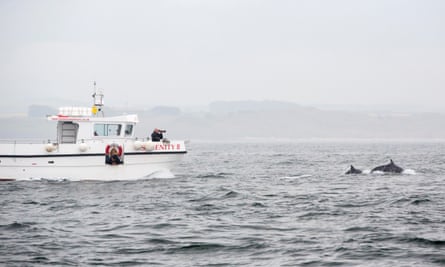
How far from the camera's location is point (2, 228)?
74.4 feet

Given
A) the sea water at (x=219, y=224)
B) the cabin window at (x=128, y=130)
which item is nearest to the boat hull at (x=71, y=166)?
the sea water at (x=219, y=224)

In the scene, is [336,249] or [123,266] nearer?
[123,266]

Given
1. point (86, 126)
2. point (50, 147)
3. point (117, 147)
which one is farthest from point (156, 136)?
point (50, 147)

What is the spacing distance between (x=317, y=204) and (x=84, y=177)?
1539 cm

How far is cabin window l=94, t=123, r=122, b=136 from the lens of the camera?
39.8 meters

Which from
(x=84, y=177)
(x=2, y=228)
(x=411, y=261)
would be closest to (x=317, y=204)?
(x=411, y=261)

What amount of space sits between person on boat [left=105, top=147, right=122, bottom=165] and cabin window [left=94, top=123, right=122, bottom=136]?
1.75 m

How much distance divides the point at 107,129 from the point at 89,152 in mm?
2275

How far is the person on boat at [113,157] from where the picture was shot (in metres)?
38.6

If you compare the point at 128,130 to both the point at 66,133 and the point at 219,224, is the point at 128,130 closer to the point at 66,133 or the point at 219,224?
the point at 66,133

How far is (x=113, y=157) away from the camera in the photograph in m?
38.8

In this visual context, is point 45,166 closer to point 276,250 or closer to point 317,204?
point 317,204

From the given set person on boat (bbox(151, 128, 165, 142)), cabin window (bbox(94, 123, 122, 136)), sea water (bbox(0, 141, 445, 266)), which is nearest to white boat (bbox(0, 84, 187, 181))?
cabin window (bbox(94, 123, 122, 136))

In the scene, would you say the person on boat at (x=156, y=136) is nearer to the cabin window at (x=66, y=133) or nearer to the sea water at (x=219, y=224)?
the sea water at (x=219, y=224)
